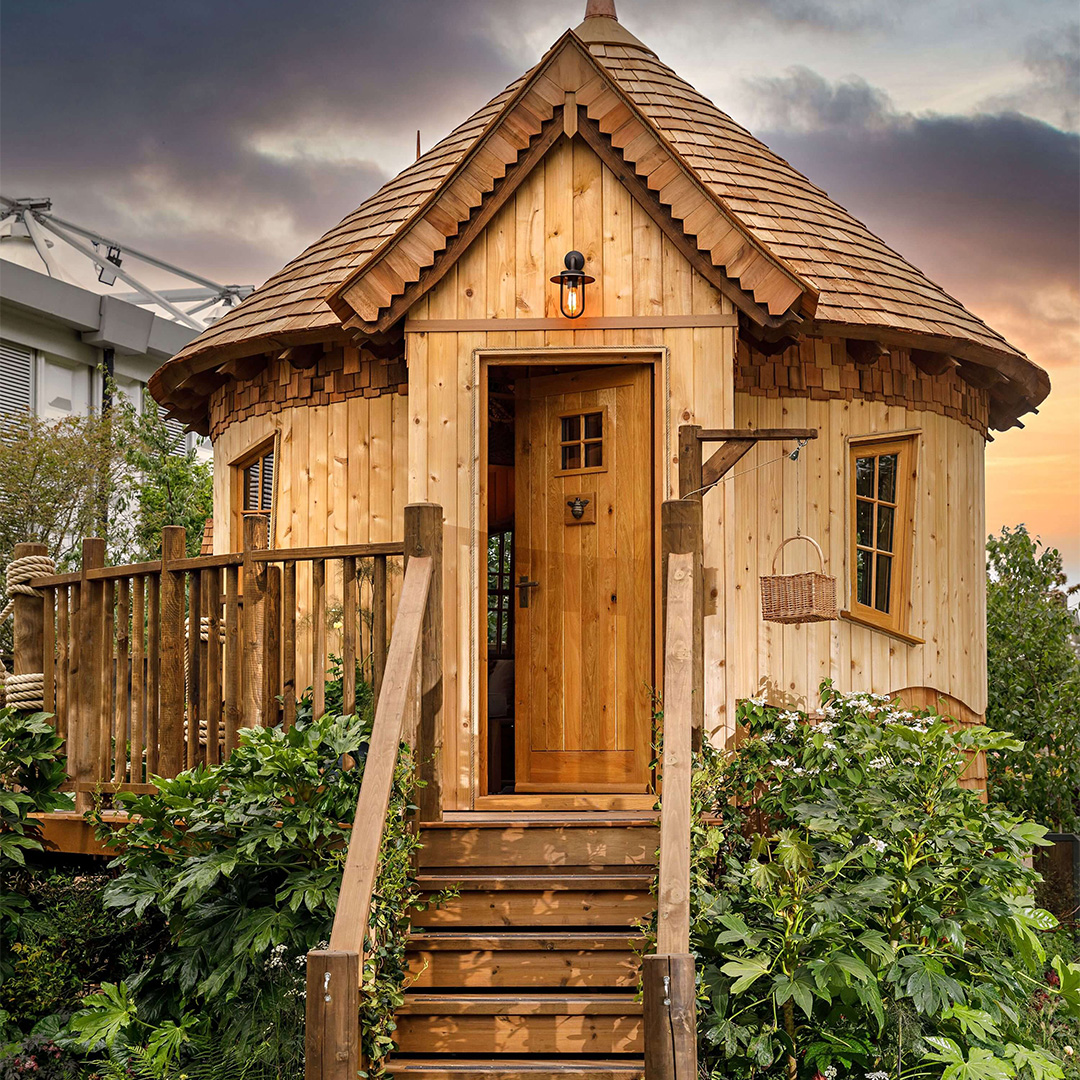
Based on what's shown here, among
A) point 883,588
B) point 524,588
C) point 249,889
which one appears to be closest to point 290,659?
point 249,889

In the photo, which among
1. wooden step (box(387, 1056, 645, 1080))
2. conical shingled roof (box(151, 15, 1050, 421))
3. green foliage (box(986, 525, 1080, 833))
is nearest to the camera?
wooden step (box(387, 1056, 645, 1080))

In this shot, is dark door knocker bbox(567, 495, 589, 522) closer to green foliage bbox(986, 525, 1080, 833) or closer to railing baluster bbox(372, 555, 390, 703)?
railing baluster bbox(372, 555, 390, 703)

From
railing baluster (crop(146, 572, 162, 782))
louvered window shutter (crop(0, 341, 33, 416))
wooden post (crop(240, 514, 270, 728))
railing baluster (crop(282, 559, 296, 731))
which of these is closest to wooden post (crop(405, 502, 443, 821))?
railing baluster (crop(282, 559, 296, 731))

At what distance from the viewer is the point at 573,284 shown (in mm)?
6918

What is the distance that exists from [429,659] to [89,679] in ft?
8.17

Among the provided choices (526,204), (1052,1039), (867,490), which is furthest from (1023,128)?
(1052,1039)

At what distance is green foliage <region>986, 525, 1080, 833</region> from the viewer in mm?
11039

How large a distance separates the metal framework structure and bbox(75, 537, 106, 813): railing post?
16.2 m

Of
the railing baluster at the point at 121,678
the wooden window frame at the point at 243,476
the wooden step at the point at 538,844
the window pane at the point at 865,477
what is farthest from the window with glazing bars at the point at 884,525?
the railing baluster at the point at 121,678

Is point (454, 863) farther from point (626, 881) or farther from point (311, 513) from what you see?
point (311, 513)

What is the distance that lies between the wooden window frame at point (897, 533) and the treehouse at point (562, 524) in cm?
3

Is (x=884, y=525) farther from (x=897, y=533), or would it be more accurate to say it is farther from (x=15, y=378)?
(x=15, y=378)

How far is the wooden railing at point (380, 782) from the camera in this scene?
13.1ft

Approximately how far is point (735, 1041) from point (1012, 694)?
8.00 meters
